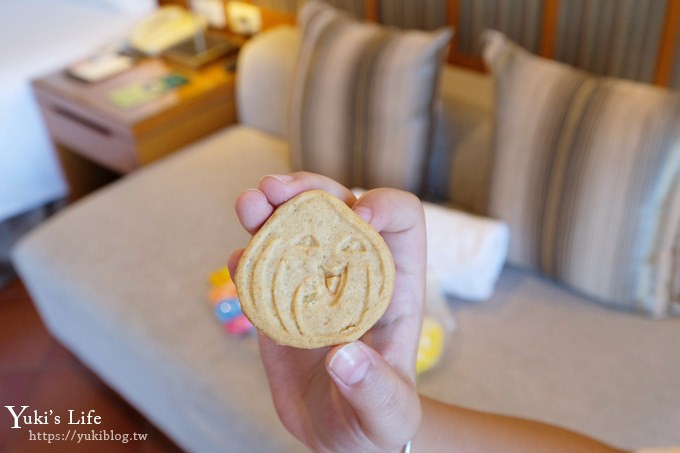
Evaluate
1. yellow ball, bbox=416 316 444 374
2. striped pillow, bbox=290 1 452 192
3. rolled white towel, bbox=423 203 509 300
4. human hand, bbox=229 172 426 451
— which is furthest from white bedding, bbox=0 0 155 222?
human hand, bbox=229 172 426 451

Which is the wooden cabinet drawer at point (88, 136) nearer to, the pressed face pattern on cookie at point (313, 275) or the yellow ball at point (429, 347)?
the yellow ball at point (429, 347)

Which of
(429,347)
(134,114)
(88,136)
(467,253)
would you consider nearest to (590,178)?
(467,253)

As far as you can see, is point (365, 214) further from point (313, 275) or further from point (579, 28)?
point (579, 28)

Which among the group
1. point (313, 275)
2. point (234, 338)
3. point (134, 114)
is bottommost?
point (234, 338)

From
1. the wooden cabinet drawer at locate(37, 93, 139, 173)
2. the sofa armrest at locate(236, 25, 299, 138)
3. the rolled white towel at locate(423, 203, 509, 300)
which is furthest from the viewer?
the wooden cabinet drawer at locate(37, 93, 139, 173)

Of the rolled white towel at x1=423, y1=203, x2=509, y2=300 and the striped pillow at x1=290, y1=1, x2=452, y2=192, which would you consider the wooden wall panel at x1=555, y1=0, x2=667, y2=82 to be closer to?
the striped pillow at x1=290, y1=1, x2=452, y2=192

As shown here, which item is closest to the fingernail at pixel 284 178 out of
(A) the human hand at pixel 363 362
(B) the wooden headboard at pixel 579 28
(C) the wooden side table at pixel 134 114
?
(A) the human hand at pixel 363 362
